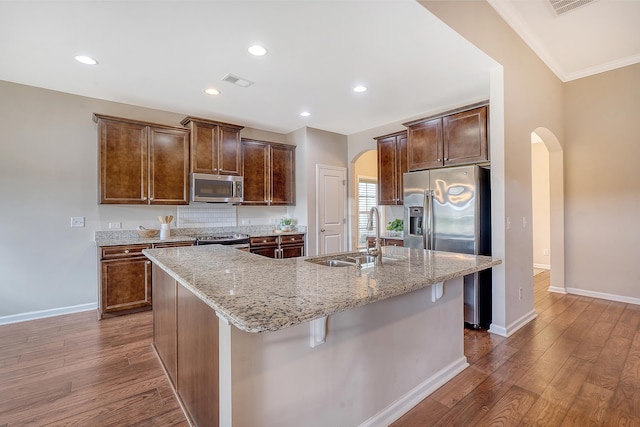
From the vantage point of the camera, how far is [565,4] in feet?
9.14

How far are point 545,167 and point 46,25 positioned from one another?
7.59m

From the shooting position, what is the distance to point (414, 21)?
2.33 meters

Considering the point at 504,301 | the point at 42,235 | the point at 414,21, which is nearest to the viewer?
the point at 414,21

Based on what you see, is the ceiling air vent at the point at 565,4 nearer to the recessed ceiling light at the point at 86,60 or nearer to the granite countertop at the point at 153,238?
the granite countertop at the point at 153,238

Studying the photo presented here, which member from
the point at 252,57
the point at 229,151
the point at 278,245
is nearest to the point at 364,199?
the point at 278,245

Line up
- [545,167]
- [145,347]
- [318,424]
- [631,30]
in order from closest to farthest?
[318,424] < [145,347] < [631,30] < [545,167]

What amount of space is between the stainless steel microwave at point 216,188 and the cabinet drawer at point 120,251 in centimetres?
97

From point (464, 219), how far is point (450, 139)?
0.99 metres

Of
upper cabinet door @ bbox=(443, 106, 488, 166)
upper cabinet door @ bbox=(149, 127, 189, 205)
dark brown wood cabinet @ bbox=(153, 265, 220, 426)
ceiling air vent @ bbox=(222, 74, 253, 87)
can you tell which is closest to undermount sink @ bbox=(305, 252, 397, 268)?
dark brown wood cabinet @ bbox=(153, 265, 220, 426)

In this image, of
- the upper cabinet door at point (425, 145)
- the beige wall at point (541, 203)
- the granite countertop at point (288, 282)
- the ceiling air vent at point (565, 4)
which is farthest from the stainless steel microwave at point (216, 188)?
the beige wall at point (541, 203)

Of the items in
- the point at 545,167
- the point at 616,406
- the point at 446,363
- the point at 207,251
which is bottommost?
the point at 616,406

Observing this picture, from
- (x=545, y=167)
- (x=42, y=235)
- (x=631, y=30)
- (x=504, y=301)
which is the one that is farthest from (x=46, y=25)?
(x=545, y=167)

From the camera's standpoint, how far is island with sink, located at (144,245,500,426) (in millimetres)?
1206

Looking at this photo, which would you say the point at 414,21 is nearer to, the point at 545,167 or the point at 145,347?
the point at 145,347
